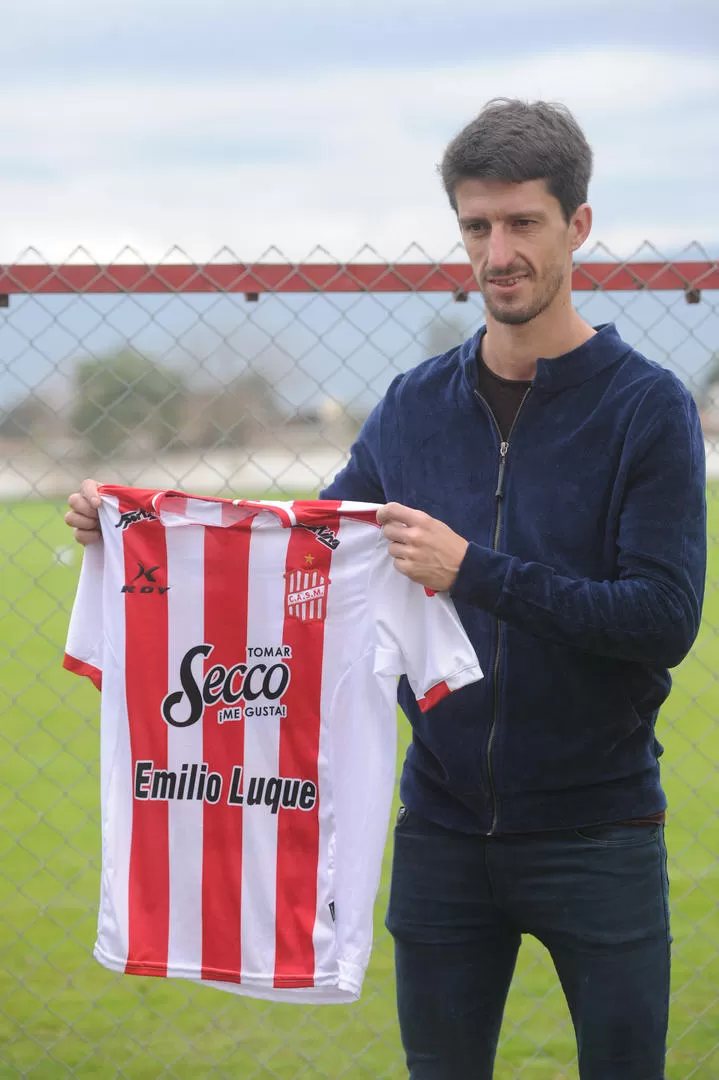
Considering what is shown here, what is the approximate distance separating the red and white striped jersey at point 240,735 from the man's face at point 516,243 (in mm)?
494

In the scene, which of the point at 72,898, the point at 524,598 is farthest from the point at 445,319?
the point at 72,898

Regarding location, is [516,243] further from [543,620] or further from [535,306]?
[543,620]

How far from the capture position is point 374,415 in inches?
90.0

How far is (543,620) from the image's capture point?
6.11ft

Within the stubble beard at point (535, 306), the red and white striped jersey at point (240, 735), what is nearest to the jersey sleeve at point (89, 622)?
the red and white striped jersey at point (240, 735)

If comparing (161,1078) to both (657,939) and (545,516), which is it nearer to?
(657,939)

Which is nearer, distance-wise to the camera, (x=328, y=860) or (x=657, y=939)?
(x=657, y=939)

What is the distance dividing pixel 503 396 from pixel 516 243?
0.30 metres

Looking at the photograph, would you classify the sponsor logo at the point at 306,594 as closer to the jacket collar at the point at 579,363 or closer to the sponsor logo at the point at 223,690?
the sponsor logo at the point at 223,690

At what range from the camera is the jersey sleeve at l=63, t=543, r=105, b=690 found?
7.48 ft

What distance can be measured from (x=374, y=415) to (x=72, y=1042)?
6.74 feet

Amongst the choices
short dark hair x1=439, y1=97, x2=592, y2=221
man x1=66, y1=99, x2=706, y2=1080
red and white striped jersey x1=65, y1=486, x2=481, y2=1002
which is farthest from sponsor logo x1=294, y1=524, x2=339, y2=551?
short dark hair x1=439, y1=97, x2=592, y2=221

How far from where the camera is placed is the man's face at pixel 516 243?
75.7 inches

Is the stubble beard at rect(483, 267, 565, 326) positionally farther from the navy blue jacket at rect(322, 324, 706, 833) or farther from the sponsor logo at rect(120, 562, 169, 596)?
the sponsor logo at rect(120, 562, 169, 596)
